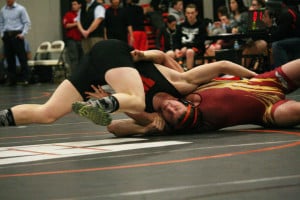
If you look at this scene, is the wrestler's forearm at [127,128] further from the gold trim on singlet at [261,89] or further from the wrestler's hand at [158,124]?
the gold trim on singlet at [261,89]

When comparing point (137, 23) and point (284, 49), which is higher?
point (284, 49)

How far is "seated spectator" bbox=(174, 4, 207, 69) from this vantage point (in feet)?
37.9

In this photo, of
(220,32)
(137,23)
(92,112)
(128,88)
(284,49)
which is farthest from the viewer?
(137,23)

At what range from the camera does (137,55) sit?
5086 mm

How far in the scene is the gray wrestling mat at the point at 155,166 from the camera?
309cm

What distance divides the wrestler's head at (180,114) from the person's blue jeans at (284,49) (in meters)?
4.91

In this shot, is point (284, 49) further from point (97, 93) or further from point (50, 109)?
point (50, 109)

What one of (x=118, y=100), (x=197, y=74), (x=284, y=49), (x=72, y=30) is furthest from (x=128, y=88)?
(x=72, y=30)

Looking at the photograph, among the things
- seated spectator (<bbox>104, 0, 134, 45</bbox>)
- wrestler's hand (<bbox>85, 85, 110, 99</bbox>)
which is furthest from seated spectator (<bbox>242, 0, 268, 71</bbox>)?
wrestler's hand (<bbox>85, 85, 110, 99</bbox>)

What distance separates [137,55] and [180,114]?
51 cm

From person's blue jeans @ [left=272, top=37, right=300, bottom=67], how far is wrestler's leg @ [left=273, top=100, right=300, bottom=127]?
15.7 ft

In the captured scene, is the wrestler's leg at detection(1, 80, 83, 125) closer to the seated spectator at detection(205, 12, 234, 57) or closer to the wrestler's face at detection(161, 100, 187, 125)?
the wrestler's face at detection(161, 100, 187, 125)

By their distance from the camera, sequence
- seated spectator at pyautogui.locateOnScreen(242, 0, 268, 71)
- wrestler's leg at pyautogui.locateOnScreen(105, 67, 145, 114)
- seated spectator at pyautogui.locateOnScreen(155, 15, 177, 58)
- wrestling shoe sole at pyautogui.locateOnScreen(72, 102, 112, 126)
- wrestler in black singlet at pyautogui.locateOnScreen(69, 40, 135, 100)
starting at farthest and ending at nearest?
seated spectator at pyautogui.locateOnScreen(155, 15, 177, 58)
seated spectator at pyautogui.locateOnScreen(242, 0, 268, 71)
wrestler in black singlet at pyautogui.locateOnScreen(69, 40, 135, 100)
wrestler's leg at pyautogui.locateOnScreen(105, 67, 145, 114)
wrestling shoe sole at pyautogui.locateOnScreen(72, 102, 112, 126)

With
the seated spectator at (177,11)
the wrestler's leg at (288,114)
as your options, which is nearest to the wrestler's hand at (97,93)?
the wrestler's leg at (288,114)
